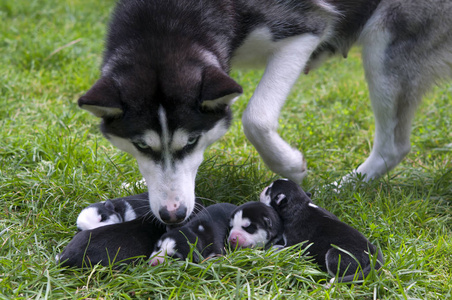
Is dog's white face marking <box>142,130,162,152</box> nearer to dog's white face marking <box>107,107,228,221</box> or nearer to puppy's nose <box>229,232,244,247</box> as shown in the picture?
dog's white face marking <box>107,107,228,221</box>

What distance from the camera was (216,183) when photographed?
378 centimetres

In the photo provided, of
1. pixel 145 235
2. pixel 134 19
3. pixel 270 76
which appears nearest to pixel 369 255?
pixel 145 235

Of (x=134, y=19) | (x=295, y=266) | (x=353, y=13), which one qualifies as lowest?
(x=295, y=266)

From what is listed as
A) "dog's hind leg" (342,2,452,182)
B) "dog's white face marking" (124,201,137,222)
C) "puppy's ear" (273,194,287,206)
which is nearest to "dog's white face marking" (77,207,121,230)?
"dog's white face marking" (124,201,137,222)

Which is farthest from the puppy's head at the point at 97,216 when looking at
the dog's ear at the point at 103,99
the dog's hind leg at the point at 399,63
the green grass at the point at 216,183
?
the dog's hind leg at the point at 399,63

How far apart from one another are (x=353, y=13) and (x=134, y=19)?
1797mm

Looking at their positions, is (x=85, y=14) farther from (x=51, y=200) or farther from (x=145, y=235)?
(x=145, y=235)

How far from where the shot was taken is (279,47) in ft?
12.2

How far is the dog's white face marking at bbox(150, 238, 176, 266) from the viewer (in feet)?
8.80

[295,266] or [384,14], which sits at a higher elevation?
[384,14]

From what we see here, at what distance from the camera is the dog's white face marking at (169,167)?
9.12 ft

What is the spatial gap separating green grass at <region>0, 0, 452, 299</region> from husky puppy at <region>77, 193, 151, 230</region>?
202mm

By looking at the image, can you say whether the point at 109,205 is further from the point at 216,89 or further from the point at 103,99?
the point at 216,89

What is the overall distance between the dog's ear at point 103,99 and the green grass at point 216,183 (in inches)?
33.6
